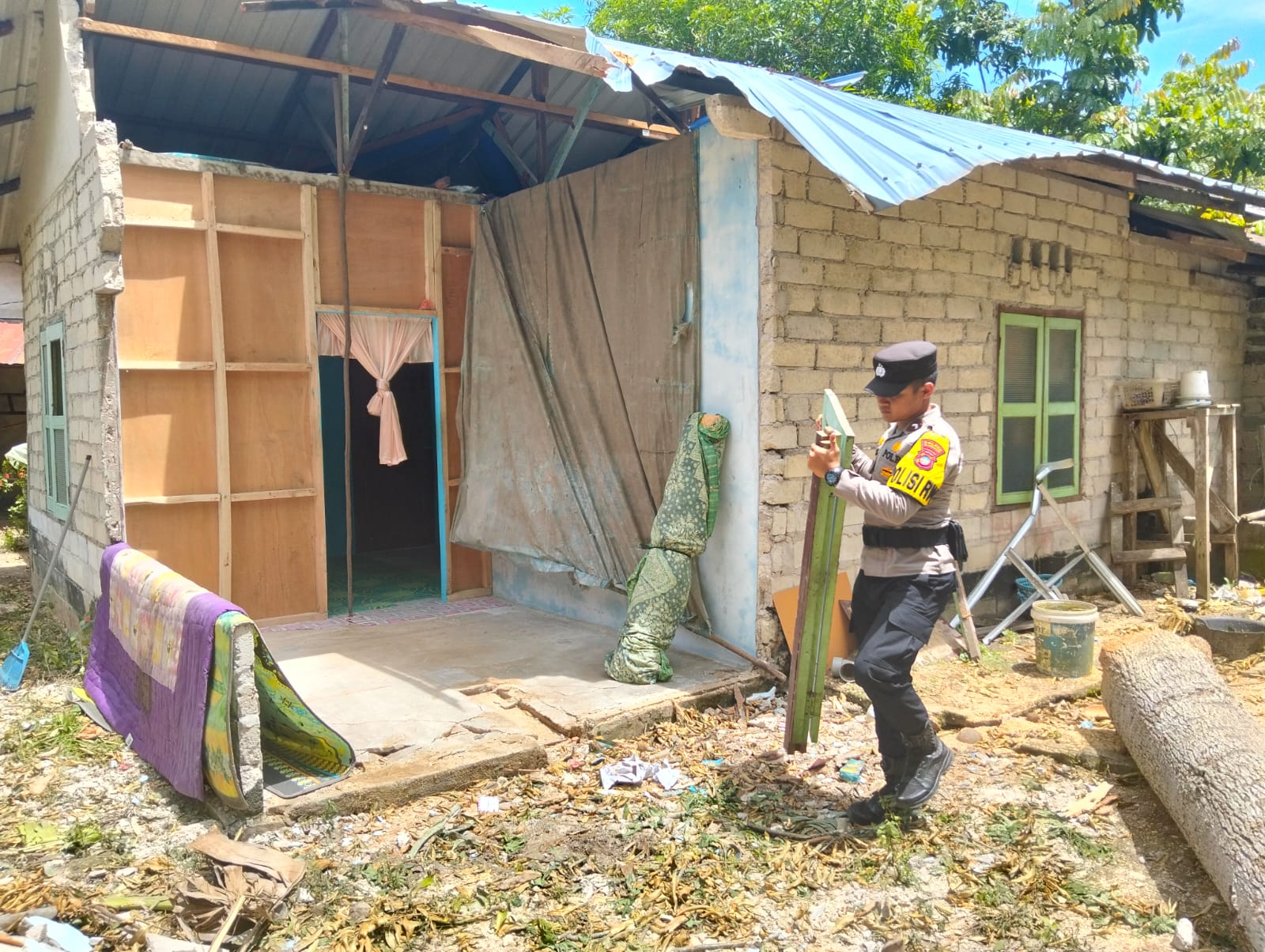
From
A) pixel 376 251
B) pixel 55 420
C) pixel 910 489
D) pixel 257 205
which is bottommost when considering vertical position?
pixel 910 489

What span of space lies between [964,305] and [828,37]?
13004mm

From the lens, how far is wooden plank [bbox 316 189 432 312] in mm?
6906

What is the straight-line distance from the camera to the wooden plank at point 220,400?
20.8 feet

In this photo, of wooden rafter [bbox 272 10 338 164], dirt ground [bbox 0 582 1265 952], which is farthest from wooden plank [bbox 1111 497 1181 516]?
wooden rafter [bbox 272 10 338 164]

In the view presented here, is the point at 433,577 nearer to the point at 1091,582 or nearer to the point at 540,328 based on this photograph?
the point at 540,328

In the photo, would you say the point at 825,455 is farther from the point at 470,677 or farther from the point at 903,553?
the point at 470,677

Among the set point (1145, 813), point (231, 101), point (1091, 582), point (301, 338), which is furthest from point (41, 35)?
point (1091, 582)

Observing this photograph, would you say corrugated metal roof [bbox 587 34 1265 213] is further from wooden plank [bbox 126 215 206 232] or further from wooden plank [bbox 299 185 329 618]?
wooden plank [bbox 126 215 206 232]

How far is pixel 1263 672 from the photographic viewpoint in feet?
18.2

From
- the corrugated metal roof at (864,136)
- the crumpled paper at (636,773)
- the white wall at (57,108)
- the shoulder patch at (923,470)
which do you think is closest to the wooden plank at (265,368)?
the white wall at (57,108)

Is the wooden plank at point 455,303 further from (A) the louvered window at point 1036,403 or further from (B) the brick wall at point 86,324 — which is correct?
(A) the louvered window at point 1036,403

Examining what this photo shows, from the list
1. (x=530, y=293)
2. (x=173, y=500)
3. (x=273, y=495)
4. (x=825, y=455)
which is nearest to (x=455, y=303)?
(x=530, y=293)

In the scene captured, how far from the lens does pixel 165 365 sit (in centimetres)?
626

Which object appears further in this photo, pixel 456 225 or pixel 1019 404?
pixel 456 225
